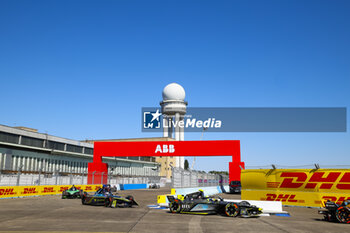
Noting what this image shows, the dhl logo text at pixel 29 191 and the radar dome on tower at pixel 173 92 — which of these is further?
the radar dome on tower at pixel 173 92

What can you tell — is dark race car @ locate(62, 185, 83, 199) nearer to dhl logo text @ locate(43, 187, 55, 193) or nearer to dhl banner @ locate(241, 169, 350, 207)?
dhl logo text @ locate(43, 187, 55, 193)

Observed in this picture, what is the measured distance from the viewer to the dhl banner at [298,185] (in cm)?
1883

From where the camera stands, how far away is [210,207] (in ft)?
50.6

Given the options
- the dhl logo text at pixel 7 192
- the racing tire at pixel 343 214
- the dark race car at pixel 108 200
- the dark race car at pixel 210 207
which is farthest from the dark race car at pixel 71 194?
the racing tire at pixel 343 214

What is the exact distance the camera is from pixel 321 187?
19453mm

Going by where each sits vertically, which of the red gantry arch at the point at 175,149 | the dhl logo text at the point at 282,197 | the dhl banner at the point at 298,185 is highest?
the red gantry arch at the point at 175,149

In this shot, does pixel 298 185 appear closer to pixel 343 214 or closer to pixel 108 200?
pixel 343 214

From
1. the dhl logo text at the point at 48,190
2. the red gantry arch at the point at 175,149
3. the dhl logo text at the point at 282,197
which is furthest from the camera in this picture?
the red gantry arch at the point at 175,149

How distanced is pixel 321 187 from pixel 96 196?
1324cm

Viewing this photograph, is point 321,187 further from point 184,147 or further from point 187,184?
point 184,147

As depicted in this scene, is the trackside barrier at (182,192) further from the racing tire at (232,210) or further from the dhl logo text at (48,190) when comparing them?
the dhl logo text at (48,190)

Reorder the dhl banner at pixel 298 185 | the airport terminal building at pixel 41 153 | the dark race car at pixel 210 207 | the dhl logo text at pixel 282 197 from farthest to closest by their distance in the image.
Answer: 1. the airport terminal building at pixel 41 153
2. the dhl logo text at pixel 282 197
3. the dhl banner at pixel 298 185
4. the dark race car at pixel 210 207

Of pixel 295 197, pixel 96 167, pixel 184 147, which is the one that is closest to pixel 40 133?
pixel 96 167

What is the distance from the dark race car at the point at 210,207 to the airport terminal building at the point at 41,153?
26.0 m
